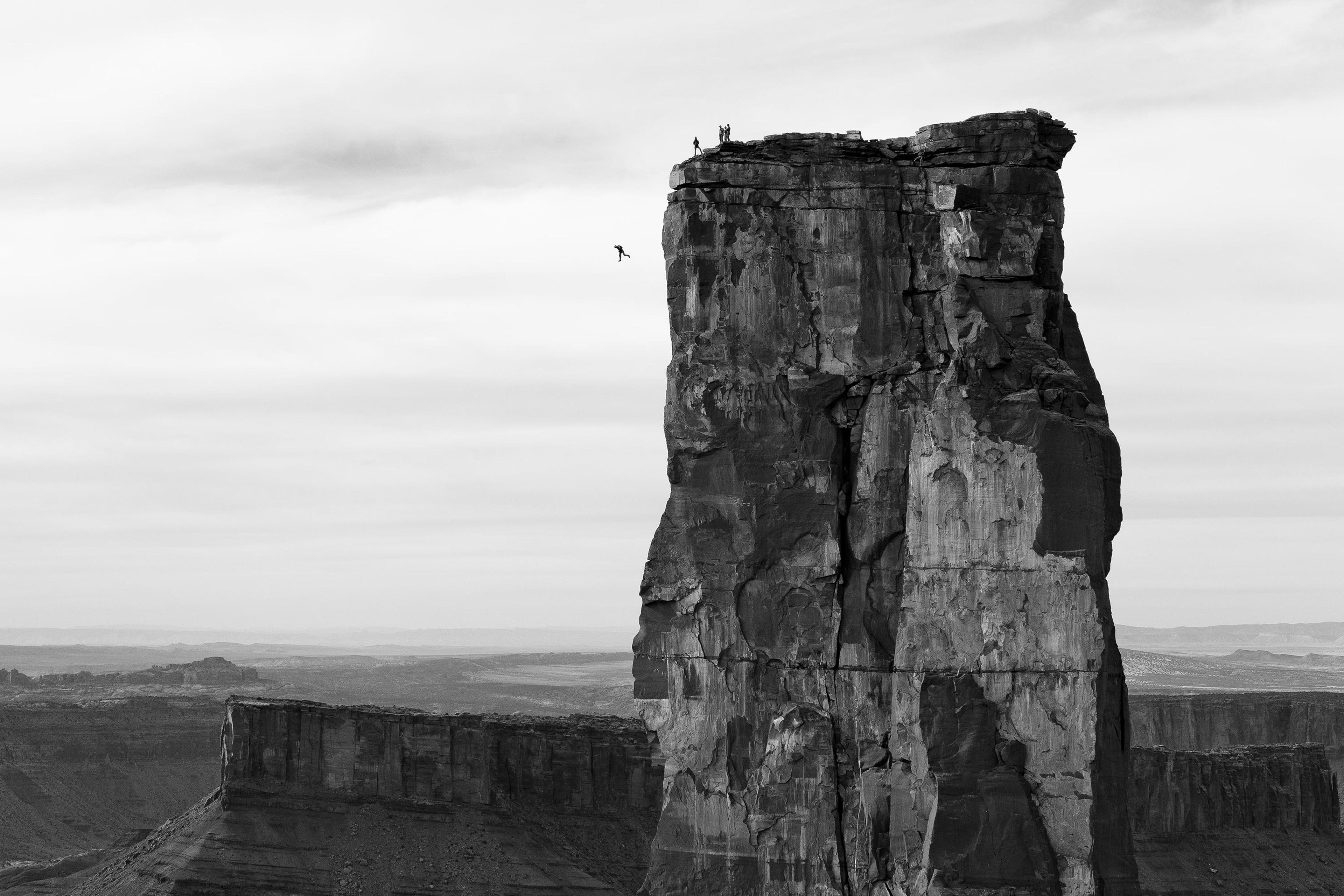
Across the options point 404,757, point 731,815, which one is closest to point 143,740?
point 404,757

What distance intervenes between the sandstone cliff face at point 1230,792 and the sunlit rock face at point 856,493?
57870 millimetres

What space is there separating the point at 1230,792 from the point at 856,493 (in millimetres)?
68849

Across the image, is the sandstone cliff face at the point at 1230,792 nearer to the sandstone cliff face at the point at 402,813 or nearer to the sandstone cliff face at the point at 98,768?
the sandstone cliff face at the point at 402,813

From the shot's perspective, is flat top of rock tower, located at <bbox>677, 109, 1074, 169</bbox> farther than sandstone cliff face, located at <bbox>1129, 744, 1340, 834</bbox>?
No

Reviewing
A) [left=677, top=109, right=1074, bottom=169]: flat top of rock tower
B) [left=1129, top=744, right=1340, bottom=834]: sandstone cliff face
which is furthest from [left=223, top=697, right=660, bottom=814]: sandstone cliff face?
[left=677, top=109, right=1074, bottom=169]: flat top of rock tower

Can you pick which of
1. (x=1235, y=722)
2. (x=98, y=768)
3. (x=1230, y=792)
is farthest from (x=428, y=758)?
(x=1235, y=722)

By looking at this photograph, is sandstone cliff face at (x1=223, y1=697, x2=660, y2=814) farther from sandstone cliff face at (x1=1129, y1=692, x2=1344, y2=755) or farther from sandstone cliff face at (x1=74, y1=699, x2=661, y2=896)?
sandstone cliff face at (x1=1129, y1=692, x2=1344, y2=755)

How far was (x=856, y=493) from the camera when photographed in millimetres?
58750

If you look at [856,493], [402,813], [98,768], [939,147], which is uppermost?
[939,147]

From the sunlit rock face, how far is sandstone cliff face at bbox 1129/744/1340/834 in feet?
190

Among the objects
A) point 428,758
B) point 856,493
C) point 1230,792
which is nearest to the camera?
point 856,493

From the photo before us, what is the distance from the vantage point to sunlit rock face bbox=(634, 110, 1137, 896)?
56312 millimetres

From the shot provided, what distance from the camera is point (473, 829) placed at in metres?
102

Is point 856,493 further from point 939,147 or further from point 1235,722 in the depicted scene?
point 1235,722
